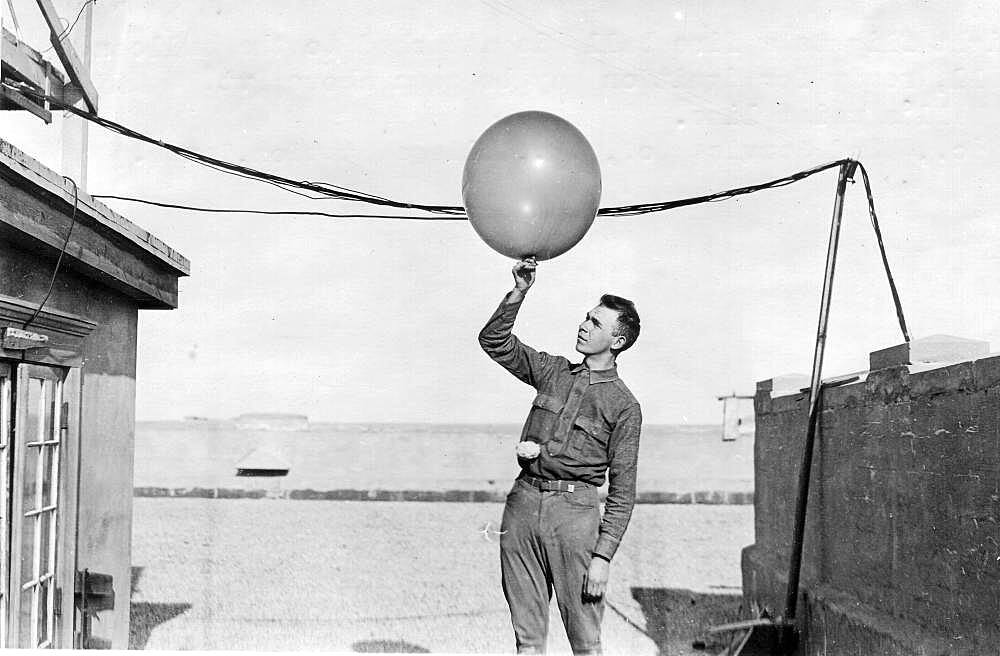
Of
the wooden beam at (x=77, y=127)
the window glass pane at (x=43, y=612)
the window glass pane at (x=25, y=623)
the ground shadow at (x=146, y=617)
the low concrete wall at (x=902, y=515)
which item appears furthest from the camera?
the ground shadow at (x=146, y=617)

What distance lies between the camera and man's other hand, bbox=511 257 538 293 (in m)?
3.58

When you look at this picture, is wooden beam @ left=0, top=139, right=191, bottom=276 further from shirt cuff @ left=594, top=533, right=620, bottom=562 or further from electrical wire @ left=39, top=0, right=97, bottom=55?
shirt cuff @ left=594, top=533, right=620, bottom=562

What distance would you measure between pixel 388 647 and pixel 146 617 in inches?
97.4

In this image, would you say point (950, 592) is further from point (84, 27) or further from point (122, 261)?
point (84, 27)

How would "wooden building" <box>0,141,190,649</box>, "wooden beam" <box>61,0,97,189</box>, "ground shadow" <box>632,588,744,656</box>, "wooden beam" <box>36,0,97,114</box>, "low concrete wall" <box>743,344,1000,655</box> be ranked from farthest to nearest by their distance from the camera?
"ground shadow" <box>632,588,744,656</box>, "wooden beam" <box>61,0,97,189</box>, "wooden beam" <box>36,0,97,114</box>, "wooden building" <box>0,141,190,649</box>, "low concrete wall" <box>743,344,1000,655</box>

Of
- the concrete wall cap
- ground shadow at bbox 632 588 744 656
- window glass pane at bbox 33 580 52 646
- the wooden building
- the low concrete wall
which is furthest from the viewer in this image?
ground shadow at bbox 632 588 744 656

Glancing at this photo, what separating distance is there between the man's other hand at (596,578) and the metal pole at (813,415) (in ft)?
9.91

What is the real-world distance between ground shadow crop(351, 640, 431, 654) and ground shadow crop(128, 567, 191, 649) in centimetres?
157

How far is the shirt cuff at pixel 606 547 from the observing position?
3.64 m

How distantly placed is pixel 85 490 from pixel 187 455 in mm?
16898

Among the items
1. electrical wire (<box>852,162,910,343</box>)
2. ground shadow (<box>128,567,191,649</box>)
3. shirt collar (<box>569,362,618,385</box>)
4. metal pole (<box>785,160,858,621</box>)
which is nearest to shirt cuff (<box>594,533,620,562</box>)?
shirt collar (<box>569,362,618,385</box>)

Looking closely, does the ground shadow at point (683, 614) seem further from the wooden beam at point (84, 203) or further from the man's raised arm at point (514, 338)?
the wooden beam at point (84, 203)

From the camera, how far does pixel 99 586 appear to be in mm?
5480

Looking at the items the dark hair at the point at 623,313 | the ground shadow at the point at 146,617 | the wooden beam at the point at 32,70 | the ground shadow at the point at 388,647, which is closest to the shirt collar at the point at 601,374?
the dark hair at the point at 623,313
